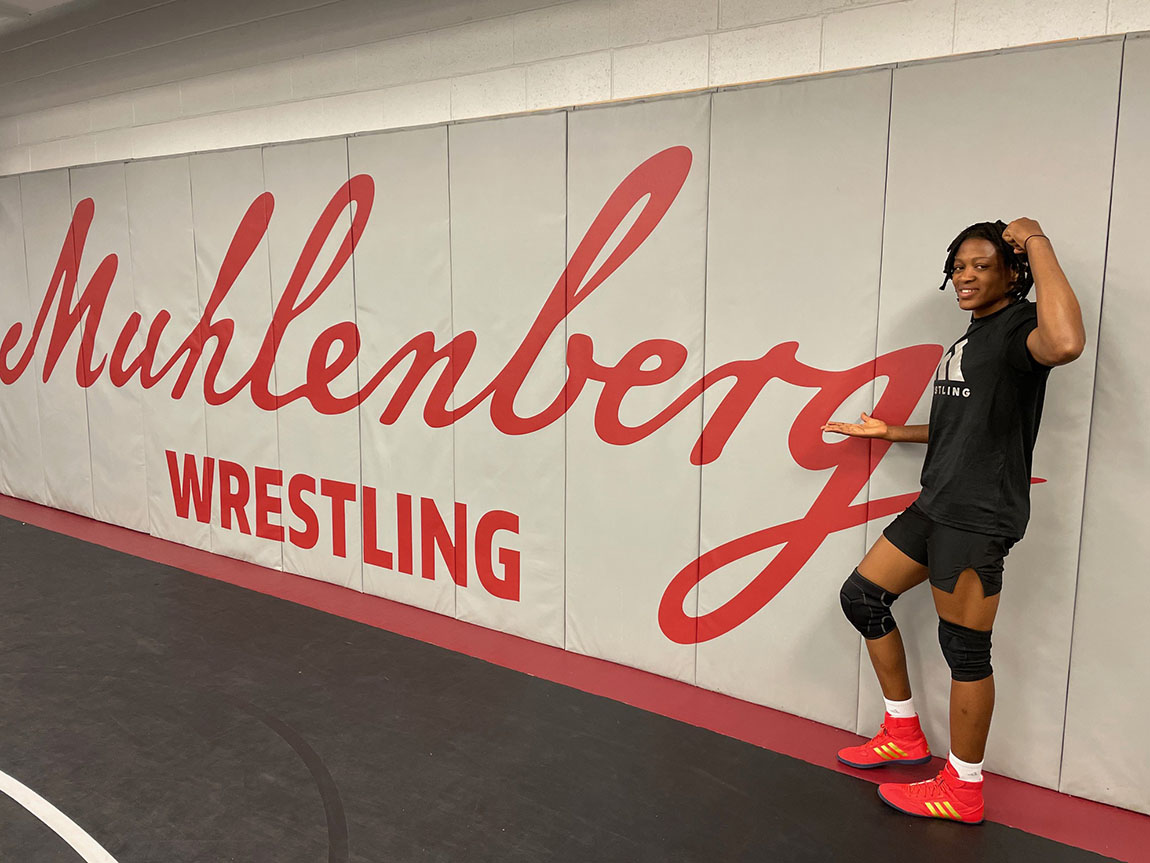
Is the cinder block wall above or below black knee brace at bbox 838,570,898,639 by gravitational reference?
above

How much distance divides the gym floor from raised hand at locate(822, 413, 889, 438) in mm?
1100

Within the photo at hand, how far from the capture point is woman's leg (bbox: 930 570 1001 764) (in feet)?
7.85

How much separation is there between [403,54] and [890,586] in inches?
134

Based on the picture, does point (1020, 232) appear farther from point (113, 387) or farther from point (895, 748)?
point (113, 387)

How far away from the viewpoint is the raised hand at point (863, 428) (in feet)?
8.84

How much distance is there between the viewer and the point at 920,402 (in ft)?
8.98

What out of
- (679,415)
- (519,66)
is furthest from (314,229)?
(679,415)

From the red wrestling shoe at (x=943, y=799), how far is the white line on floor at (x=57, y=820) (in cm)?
229

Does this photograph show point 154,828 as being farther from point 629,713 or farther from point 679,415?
point 679,415

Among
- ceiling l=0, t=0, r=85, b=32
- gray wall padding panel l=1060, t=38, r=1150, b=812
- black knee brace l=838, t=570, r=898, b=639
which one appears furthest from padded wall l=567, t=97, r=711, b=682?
ceiling l=0, t=0, r=85, b=32

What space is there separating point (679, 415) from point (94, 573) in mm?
3558

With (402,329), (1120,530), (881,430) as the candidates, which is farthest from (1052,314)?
(402,329)

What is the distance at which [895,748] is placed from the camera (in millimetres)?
2734

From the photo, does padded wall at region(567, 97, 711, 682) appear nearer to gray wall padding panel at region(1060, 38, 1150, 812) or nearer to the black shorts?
the black shorts
